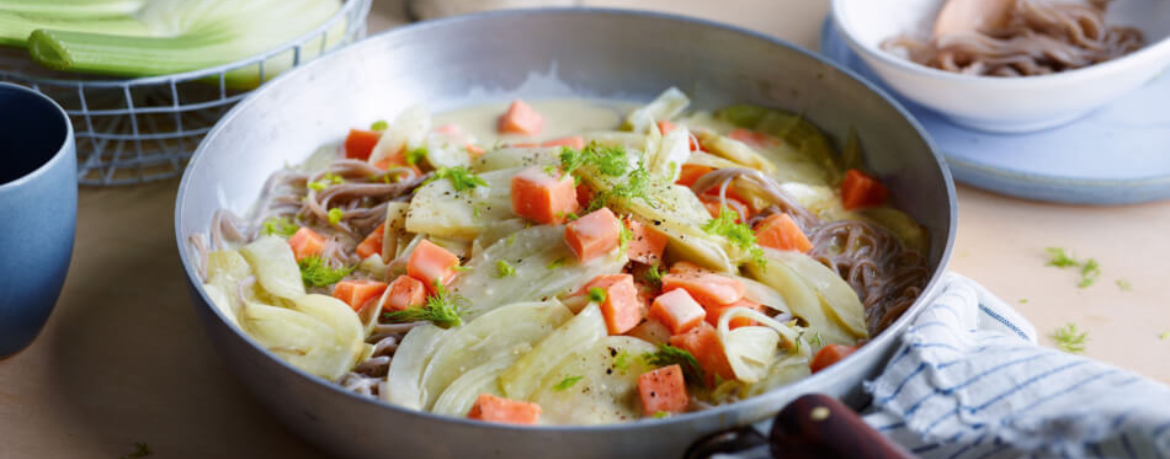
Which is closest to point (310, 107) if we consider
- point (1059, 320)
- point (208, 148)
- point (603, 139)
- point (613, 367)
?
point (208, 148)

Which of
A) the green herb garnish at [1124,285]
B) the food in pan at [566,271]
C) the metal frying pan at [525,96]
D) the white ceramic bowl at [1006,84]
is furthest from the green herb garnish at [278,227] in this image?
the green herb garnish at [1124,285]

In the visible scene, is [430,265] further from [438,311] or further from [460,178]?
[460,178]

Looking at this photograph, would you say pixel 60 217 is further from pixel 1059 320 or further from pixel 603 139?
pixel 1059 320

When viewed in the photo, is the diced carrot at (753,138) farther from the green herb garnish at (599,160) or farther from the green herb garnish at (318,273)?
the green herb garnish at (318,273)

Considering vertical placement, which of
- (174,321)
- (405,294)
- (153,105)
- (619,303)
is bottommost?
(174,321)

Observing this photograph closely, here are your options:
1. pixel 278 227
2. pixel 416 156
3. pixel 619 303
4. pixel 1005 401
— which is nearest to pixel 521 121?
pixel 416 156

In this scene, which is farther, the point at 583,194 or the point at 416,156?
the point at 416,156
